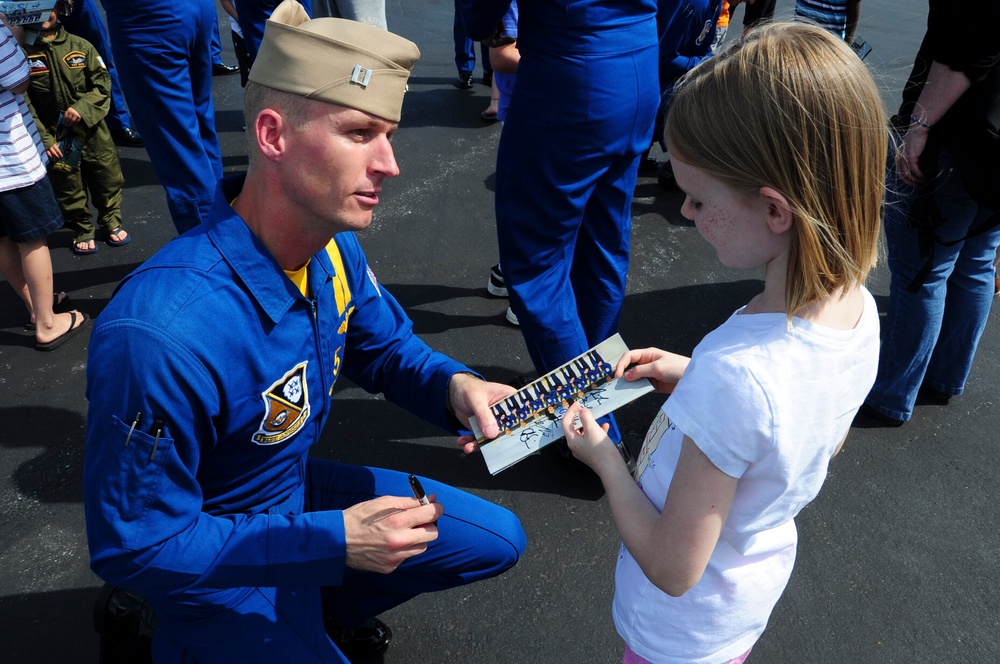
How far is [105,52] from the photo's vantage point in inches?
222

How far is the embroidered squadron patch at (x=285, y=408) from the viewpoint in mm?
1691

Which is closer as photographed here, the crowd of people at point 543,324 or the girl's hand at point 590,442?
the crowd of people at point 543,324

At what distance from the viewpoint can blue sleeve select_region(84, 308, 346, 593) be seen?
1.45 meters

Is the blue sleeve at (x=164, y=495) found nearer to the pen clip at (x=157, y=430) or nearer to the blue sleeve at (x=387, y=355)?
the pen clip at (x=157, y=430)

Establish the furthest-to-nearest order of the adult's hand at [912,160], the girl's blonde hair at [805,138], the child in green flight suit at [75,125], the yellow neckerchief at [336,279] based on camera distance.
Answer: the child in green flight suit at [75,125]
the adult's hand at [912,160]
the yellow neckerchief at [336,279]
the girl's blonde hair at [805,138]

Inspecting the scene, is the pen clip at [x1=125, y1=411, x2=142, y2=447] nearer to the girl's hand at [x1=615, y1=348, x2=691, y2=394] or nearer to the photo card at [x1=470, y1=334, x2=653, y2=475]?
the photo card at [x1=470, y1=334, x2=653, y2=475]

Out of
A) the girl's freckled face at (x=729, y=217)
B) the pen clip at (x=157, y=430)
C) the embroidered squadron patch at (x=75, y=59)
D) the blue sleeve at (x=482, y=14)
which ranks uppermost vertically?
the girl's freckled face at (x=729, y=217)

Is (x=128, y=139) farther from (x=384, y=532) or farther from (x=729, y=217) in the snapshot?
(x=729, y=217)

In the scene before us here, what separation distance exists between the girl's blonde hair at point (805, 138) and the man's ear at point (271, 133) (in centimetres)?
87

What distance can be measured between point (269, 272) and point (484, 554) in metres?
0.95

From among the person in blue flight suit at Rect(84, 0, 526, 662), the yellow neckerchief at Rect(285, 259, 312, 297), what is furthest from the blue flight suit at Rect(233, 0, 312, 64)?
the yellow neckerchief at Rect(285, 259, 312, 297)

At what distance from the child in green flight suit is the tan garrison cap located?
3.04m

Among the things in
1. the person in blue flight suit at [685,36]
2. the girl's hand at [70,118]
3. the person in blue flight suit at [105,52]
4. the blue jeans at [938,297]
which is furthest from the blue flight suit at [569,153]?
the person in blue flight suit at [105,52]

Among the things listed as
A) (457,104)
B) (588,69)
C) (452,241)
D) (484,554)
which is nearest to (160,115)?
(452,241)
